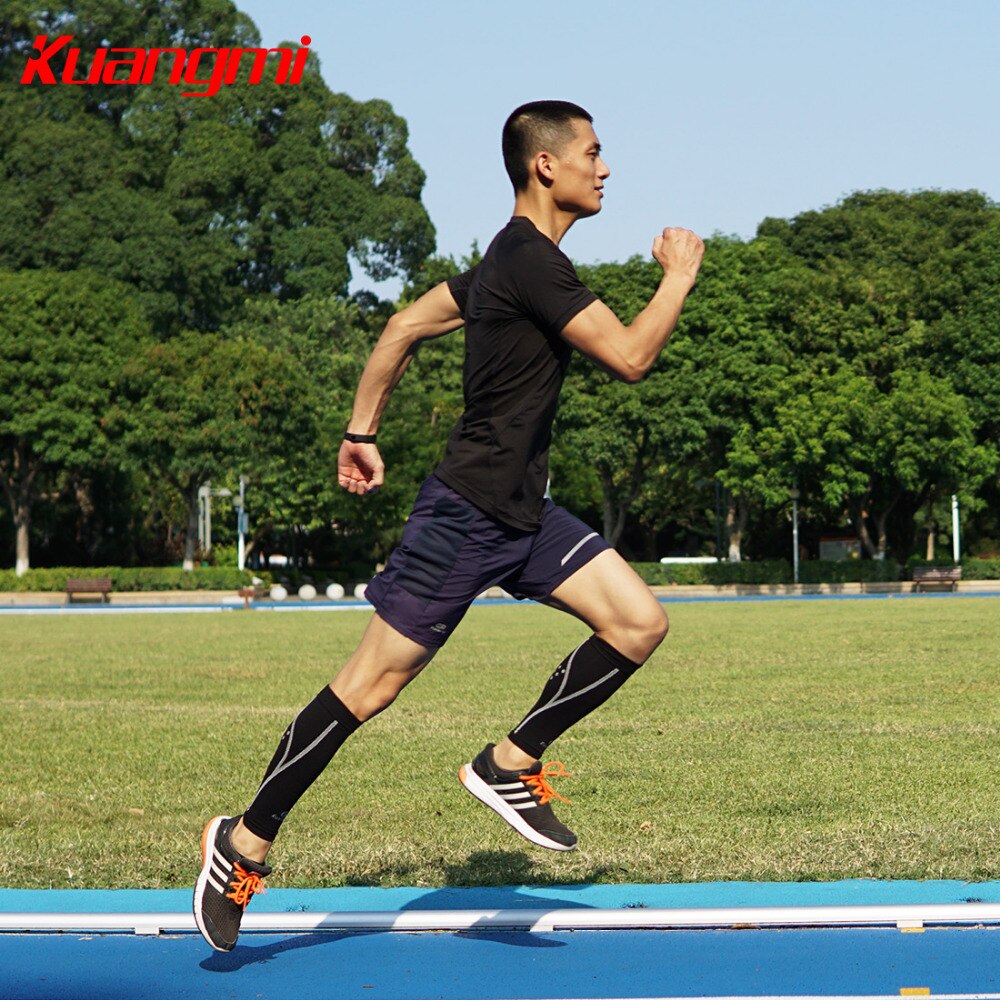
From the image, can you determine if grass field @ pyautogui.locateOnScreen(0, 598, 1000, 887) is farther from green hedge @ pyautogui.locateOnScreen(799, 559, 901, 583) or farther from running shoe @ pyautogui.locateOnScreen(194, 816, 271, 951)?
green hedge @ pyautogui.locateOnScreen(799, 559, 901, 583)

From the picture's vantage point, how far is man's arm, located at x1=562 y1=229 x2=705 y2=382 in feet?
13.7

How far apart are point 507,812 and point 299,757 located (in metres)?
0.68

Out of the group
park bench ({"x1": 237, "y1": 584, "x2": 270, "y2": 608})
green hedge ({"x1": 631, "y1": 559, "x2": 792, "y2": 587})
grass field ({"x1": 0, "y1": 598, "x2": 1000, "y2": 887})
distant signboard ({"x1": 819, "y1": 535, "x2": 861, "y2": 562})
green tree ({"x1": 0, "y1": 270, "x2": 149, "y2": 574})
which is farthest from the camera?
distant signboard ({"x1": 819, "y1": 535, "x2": 861, "y2": 562})

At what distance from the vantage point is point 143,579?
1924 inches

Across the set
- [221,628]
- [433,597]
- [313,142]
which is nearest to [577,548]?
[433,597]

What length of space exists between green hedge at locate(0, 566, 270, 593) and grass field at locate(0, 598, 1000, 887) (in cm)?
2865

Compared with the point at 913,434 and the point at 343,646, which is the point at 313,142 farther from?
the point at 343,646

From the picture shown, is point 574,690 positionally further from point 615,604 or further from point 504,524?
point 504,524

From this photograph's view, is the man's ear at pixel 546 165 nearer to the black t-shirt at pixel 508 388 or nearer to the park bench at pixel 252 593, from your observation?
the black t-shirt at pixel 508 388

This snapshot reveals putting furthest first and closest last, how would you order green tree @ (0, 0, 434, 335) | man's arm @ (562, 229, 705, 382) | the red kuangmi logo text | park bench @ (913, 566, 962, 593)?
the red kuangmi logo text
green tree @ (0, 0, 434, 335)
park bench @ (913, 566, 962, 593)
man's arm @ (562, 229, 705, 382)

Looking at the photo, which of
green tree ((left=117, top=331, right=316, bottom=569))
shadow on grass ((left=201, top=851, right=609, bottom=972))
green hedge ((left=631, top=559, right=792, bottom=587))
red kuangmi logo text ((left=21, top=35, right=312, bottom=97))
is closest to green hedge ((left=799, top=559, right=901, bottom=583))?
green hedge ((left=631, top=559, right=792, bottom=587))

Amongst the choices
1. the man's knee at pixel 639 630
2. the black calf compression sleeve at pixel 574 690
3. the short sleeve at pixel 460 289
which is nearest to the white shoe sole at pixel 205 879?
the black calf compression sleeve at pixel 574 690

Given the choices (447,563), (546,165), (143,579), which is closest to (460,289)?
(546,165)

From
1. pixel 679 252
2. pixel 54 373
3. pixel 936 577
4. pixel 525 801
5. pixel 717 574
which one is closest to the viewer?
pixel 679 252
